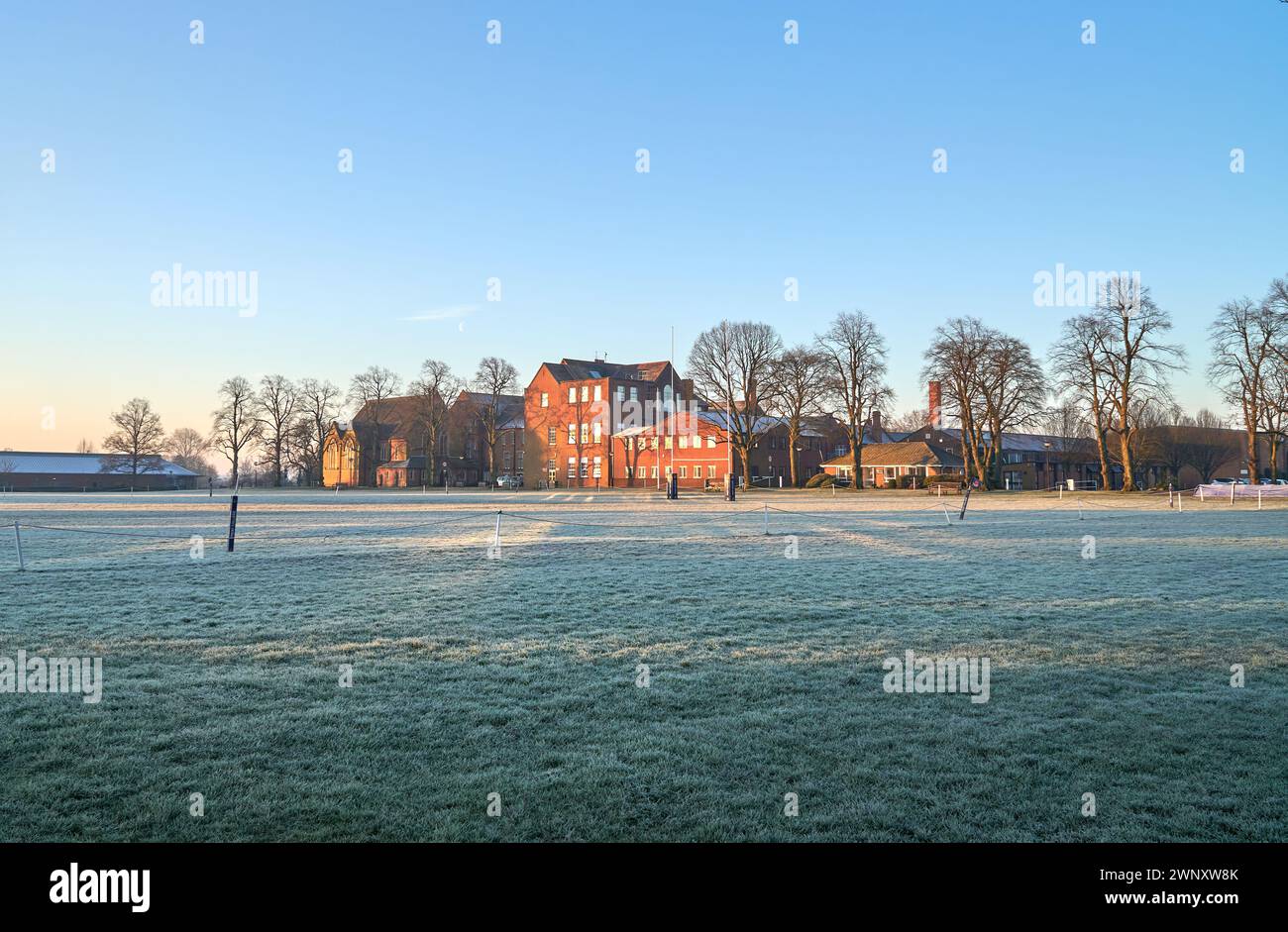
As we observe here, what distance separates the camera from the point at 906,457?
103500mm

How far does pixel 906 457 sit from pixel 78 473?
109m

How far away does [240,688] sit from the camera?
824cm

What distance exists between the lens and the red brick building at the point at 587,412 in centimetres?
10569

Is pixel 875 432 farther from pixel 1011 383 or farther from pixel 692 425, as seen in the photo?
pixel 1011 383

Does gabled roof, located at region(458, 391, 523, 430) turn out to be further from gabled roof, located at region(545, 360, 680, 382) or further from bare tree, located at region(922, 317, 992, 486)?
bare tree, located at region(922, 317, 992, 486)

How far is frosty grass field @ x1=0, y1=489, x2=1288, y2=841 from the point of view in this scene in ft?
17.1

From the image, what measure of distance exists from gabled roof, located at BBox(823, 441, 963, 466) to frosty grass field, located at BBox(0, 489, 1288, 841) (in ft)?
280

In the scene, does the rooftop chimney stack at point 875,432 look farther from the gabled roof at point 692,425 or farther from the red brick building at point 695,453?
the gabled roof at point 692,425

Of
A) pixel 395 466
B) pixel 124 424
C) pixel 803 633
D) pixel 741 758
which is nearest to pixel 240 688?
pixel 741 758

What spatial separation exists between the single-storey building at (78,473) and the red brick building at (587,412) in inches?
1993

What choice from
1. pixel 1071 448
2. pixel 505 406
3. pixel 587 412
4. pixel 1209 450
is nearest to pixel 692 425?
pixel 587 412

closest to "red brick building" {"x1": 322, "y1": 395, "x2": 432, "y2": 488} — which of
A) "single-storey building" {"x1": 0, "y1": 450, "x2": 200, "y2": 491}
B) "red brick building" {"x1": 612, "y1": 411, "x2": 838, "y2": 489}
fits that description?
"single-storey building" {"x1": 0, "y1": 450, "x2": 200, "y2": 491}

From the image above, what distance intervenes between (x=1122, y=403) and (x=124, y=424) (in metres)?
112

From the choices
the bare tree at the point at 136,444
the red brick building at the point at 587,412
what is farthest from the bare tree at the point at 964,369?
the bare tree at the point at 136,444
